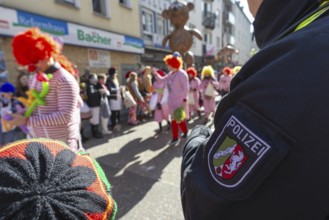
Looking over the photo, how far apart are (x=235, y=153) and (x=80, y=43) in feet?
29.2

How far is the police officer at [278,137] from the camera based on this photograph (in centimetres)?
51

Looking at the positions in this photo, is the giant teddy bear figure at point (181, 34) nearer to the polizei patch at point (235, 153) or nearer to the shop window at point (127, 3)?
the shop window at point (127, 3)

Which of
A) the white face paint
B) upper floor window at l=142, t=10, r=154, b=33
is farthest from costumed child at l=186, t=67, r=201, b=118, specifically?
upper floor window at l=142, t=10, r=154, b=33

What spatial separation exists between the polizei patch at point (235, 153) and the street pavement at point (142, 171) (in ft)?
7.16

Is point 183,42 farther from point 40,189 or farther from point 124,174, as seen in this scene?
point 40,189

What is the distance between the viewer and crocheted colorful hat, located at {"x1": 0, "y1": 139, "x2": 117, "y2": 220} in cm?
67

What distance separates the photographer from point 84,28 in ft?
28.7

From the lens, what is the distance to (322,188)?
508 millimetres

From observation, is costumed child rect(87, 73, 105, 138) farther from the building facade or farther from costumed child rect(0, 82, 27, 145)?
costumed child rect(0, 82, 27, 145)

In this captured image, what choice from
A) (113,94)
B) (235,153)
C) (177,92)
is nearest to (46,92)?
(235,153)

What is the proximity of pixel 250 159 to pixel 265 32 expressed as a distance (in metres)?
0.41

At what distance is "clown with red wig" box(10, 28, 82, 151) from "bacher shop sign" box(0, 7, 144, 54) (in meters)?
4.94

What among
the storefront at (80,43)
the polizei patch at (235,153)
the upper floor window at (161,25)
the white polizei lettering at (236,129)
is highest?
the upper floor window at (161,25)

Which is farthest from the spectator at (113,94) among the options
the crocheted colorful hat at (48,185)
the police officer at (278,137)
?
the police officer at (278,137)
